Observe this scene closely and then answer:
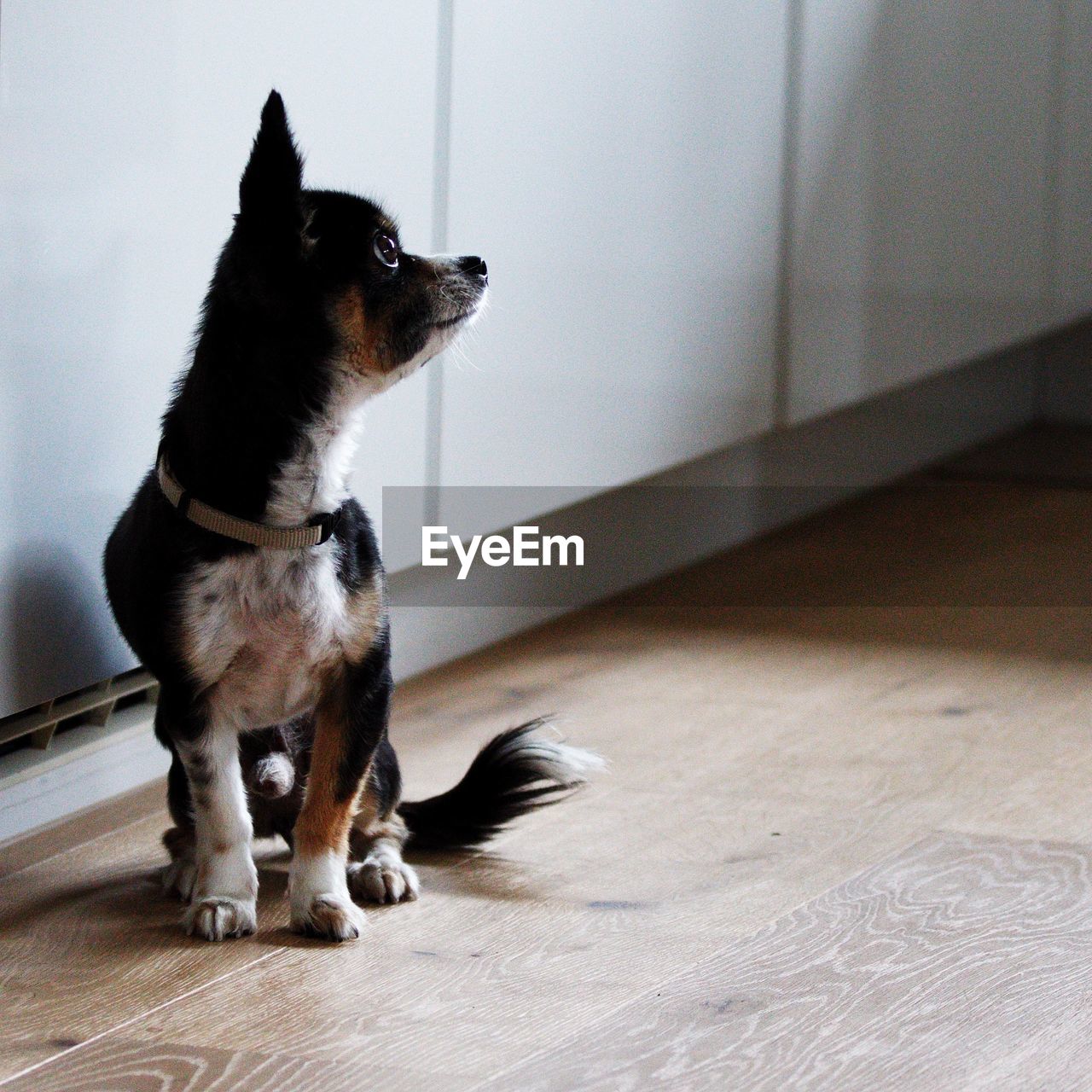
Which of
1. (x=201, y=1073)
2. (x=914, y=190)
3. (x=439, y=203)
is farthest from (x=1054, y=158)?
(x=201, y=1073)

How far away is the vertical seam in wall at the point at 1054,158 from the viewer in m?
3.91

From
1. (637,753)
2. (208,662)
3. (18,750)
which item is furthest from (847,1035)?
(18,750)

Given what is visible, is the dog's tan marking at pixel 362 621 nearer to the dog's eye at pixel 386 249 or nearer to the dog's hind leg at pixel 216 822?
the dog's hind leg at pixel 216 822

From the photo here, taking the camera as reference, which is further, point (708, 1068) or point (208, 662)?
point (208, 662)

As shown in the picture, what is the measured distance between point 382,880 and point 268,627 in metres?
0.30

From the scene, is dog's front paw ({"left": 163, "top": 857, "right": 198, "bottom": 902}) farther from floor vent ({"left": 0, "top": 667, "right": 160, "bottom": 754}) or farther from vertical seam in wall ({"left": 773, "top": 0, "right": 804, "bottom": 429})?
vertical seam in wall ({"left": 773, "top": 0, "right": 804, "bottom": 429})

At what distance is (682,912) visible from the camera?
1.78 metres

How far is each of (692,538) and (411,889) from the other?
1680 mm

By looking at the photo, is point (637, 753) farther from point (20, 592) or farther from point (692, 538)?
point (692, 538)

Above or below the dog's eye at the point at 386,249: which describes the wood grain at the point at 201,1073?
below

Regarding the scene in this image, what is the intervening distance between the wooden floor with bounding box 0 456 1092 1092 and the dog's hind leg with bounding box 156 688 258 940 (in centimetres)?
3

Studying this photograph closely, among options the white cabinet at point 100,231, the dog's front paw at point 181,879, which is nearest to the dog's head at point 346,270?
the white cabinet at point 100,231

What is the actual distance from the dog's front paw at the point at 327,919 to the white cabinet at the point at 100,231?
0.40 metres

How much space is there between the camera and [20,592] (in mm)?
1853
